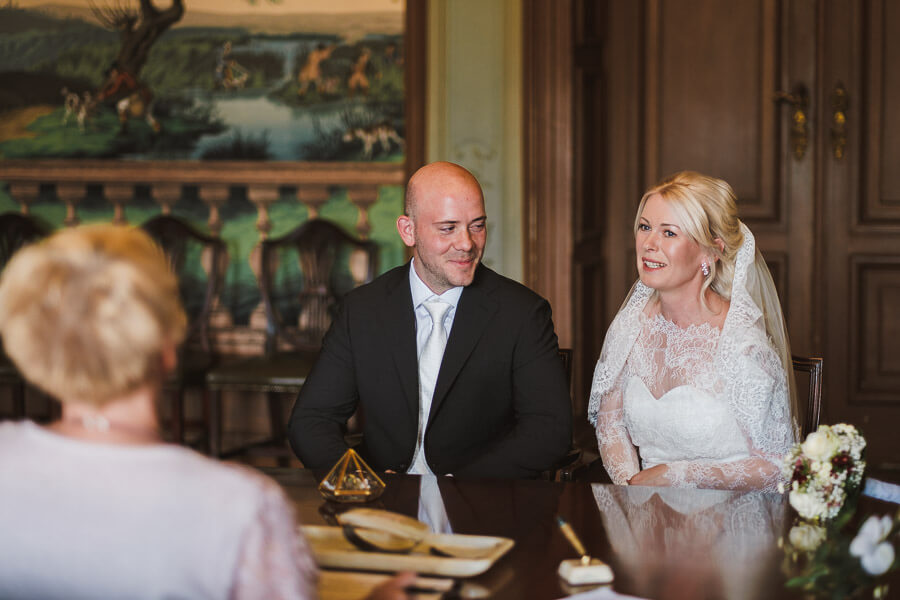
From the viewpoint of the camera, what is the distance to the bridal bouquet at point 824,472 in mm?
1964

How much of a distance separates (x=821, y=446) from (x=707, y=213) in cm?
110

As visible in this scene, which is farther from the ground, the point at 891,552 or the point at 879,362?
the point at 891,552

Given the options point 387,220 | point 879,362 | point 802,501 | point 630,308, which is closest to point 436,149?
point 387,220

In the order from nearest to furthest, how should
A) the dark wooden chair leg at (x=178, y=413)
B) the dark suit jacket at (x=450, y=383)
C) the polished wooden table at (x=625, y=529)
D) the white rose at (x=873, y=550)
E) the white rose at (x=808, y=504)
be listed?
the white rose at (x=873, y=550)
the polished wooden table at (x=625, y=529)
the white rose at (x=808, y=504)
the dark suit jacket at (x=450, y=383)
the dark wooden chair leg at (x=178, y=413)

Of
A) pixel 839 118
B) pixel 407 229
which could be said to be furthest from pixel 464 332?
pixel 839 118

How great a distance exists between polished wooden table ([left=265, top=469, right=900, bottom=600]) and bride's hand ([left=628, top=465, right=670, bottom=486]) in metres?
0.59

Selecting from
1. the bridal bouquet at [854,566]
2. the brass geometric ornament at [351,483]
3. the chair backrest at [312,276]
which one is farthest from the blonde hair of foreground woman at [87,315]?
the chair backrest at [312,276]

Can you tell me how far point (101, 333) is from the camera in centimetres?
123

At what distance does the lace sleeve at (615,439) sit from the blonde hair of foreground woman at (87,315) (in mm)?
1985

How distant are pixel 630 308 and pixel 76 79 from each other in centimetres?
401

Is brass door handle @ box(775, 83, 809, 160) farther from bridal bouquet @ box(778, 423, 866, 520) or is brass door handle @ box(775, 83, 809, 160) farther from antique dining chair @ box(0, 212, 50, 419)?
antique dining chair @ box(0, 212, 50, 419)

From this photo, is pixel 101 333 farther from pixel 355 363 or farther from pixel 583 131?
pixel 583 131

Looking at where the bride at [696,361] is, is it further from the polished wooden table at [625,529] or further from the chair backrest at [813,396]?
the polished wooden table at [625,529]

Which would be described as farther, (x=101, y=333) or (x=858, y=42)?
(x=858, y=42)
